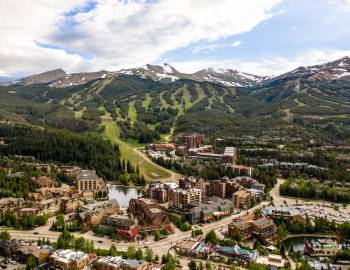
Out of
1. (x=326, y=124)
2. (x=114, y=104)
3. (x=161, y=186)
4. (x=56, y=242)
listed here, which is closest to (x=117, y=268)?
(x=56, y=242)

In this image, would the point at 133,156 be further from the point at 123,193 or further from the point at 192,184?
the point at 192,184

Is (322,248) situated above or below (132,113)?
below

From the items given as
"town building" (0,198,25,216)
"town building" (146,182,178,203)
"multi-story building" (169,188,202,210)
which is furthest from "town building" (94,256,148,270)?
"town building" (146,182,178,203)

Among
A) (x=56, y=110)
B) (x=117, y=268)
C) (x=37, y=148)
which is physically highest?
(x=56, y=110)

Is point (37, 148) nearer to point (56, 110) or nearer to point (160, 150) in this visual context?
point (160, 150)

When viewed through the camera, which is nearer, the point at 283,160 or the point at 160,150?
the point at 283,160

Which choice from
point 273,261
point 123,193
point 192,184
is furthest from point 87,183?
point 273,261
